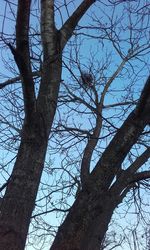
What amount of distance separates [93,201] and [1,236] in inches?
28.3

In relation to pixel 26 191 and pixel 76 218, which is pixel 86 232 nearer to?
pixel 76 218

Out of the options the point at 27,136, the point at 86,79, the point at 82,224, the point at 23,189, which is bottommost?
the point at 82,224

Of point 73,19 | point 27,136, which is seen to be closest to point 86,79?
point 73,19

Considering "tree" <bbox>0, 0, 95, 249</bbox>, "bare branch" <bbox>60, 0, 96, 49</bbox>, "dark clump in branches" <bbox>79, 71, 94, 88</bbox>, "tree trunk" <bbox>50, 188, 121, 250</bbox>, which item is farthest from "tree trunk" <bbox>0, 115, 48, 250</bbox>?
"dark clump in branches" <bbox>79, 71, 94, 88</bbox>

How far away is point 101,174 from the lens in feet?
11.0

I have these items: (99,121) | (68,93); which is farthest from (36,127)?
(68,93)

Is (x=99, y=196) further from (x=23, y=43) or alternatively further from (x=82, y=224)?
(x=23, y=43)

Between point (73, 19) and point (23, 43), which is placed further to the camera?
point (73, 19)

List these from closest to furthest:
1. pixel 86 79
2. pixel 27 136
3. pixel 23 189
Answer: pixel 23 189 < pixel 27 136 < pixel 86 79

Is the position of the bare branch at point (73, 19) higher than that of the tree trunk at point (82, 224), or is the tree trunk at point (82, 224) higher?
the bare branch at point (73, 19)

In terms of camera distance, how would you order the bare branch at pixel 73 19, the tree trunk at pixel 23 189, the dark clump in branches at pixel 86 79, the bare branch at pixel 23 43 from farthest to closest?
1. the dark clump in branches at pixel 86 79
2. the bare branch at pixel 73 19
3. the bare branch at pixel 23 43
4. the tree trunk at pixel 23 189

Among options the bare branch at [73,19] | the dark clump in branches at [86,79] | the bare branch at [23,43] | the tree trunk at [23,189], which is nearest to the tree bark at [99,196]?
the tree trunk at [23,189]

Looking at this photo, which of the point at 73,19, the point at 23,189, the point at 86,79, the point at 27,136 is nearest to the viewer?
the point at 23,189

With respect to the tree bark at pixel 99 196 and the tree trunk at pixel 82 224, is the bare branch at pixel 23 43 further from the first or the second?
the tree trunk at pixel 82 224
